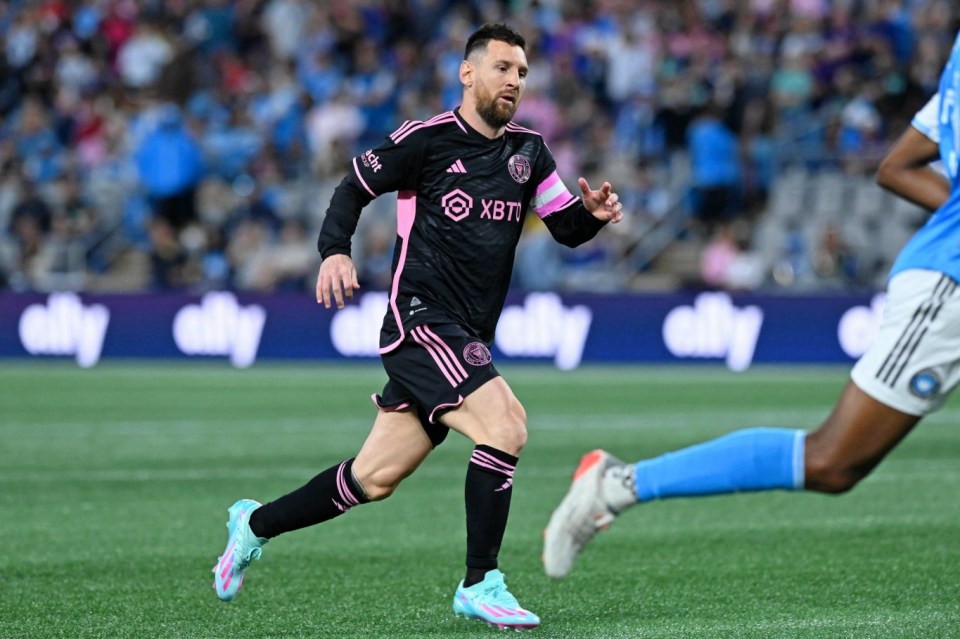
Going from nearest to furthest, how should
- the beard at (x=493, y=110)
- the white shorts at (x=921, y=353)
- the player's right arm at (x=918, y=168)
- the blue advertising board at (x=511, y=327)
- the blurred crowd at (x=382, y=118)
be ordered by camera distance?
the white shorts at (x=921, y=353), the player's right arm at (x=918, y=168), the beard at (x=493, y=110), the blue advertising board at (x=511, y=327), the blurred crowd at (x=382, y=118)

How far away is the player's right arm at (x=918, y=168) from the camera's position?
16.1 ft

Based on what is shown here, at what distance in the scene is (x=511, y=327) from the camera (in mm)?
20469

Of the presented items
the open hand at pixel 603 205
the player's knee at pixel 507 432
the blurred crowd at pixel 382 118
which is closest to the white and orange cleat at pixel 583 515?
the player's knee at pixel 507 432

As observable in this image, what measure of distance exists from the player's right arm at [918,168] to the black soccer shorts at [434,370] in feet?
5.35

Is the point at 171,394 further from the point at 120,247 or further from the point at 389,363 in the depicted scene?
the point at 389,363

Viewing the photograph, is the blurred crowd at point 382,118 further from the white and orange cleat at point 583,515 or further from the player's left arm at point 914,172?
the white and orange cleat at point 583,515

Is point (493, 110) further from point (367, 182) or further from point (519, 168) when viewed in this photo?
point (367, 182)

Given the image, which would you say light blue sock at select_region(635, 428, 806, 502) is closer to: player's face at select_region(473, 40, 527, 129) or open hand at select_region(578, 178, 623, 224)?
open hand at select_region(578, 178, 623, 224)

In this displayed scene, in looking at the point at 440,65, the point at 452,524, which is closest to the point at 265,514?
the point at 452,524

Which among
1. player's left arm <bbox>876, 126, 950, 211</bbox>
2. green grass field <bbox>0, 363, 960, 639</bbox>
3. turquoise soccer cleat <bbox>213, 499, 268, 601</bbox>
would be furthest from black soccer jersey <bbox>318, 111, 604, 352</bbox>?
player's left arm <bbox>876, 126, 950, 211</bbox>

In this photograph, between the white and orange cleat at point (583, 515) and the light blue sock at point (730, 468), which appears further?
the white and orange cleat at point (583, 515)

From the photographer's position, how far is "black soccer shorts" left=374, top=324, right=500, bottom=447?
5805 millimetres

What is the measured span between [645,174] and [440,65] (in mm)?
3882

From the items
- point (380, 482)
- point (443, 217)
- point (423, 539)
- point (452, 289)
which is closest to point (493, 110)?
point (443, 217)
